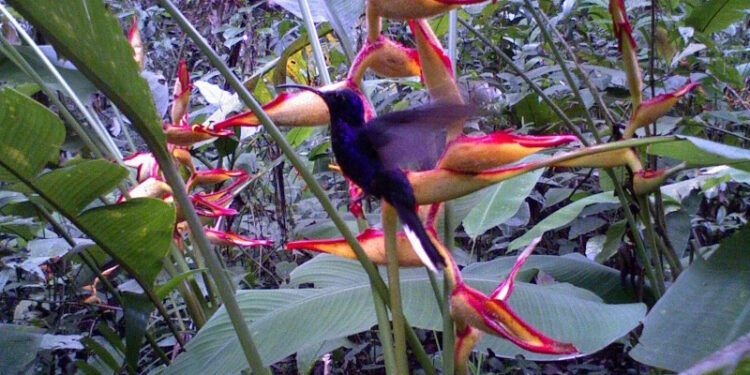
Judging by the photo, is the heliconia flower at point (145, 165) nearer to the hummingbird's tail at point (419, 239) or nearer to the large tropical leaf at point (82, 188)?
the large tropical leaf at point (82, 188)

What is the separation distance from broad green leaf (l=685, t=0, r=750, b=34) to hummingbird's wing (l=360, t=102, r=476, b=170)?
84 centimetres

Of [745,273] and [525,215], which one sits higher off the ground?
[745,273]

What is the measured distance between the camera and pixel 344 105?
64cm

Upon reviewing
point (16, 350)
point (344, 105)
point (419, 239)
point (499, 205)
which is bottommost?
point (16, 350)

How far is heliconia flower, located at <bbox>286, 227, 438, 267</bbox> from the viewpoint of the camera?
61 centimetres

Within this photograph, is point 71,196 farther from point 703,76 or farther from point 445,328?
point 703,76

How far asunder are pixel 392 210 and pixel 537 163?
14 cm

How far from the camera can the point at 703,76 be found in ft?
4.66

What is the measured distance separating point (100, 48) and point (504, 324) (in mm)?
402

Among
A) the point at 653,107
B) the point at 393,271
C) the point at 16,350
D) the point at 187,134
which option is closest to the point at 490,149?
the point at 393,271

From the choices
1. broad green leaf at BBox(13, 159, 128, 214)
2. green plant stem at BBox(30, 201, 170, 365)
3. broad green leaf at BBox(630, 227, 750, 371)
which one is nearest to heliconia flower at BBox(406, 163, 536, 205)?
broad green leaf at BBox(630, 227, 750, 371)

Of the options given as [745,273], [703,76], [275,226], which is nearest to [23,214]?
[275,226]

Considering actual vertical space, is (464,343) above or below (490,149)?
below

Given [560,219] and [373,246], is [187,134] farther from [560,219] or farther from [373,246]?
[560,219]
